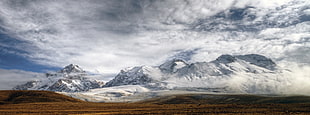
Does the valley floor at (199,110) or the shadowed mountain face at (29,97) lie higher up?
the shadowed mountain face at (29,97)

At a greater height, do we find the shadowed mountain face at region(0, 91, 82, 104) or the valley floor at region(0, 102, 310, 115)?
the shadowed mountain face at region(0, 91, 82, 104)

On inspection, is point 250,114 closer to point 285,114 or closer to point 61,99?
point 285,114

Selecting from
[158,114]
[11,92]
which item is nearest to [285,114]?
[158,114]

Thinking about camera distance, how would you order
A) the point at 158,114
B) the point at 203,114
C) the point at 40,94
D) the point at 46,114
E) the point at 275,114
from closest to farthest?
1. the point at 275,114
2. the point at 203,114
3. the point at 158,114
4. the point at 46,114
5. the point at 40,94

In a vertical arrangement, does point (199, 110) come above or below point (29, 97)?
below

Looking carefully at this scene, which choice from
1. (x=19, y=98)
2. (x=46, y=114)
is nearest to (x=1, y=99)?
(x=19, y=98)

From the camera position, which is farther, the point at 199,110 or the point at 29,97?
the point at 29,97

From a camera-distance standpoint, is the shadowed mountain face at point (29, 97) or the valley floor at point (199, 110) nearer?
the valley floor at point (199, 110)

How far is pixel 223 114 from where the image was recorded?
31531 mm

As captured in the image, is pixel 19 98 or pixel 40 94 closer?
pixel 19 98

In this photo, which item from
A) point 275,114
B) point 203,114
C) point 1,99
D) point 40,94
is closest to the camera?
point 275,114

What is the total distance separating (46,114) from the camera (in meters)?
38.4

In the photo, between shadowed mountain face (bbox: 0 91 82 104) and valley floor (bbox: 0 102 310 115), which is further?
shadowed mountain face (bbox: 0 91 82 104)

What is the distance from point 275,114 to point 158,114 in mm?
17278
